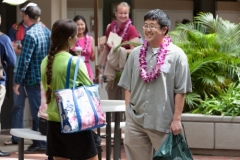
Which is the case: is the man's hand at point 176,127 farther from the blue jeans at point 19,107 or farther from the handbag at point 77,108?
the blue jeans at point 19,107

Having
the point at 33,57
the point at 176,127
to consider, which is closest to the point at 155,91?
the point at 176,127

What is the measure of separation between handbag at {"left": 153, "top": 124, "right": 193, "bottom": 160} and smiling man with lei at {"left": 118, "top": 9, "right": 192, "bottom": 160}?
0.08 m

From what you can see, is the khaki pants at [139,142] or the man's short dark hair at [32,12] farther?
the man's short dark hair at [32,12]

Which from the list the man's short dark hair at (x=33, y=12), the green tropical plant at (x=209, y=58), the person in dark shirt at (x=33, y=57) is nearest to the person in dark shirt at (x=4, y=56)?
the person in dark shirt at (x=33, y=57)

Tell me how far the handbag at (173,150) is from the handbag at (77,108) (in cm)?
58

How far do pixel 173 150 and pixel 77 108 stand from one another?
3.13 ft

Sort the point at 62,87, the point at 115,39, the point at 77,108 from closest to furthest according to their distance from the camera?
the point at 77,108 → the point at 62,87 → the point at 115,39

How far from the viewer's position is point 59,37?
239 inches

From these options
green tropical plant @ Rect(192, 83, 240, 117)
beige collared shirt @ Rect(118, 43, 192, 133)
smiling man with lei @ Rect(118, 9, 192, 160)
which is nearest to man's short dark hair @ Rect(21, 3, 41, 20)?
green tropical plant @ Rect(192, 83, 240, 117)

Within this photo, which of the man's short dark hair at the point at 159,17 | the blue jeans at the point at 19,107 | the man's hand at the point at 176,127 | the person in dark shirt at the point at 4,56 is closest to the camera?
the man's hand at the point at 176,127

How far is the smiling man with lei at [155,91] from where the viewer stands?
6.17 meters

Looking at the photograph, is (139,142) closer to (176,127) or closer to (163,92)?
(176,127)

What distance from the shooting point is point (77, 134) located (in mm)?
6000

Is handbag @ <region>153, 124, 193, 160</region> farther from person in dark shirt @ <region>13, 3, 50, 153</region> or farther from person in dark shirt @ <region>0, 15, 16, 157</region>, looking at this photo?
person in dark shirt @ <region>0, 15, 16, 157</region>
